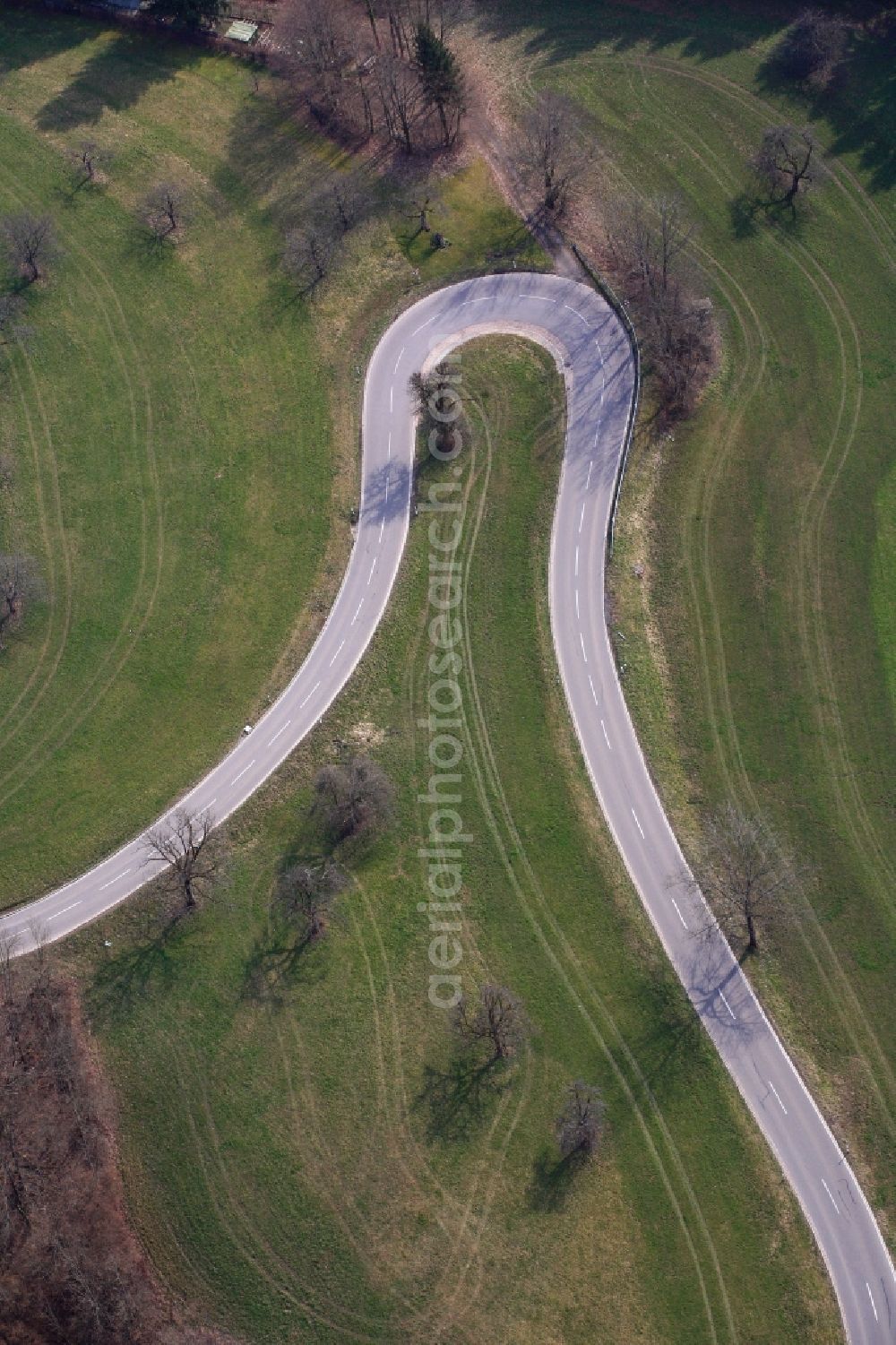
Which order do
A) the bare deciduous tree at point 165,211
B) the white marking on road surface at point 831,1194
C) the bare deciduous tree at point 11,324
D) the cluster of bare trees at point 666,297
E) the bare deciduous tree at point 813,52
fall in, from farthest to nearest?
the bare deciduous tree at point 813,52 < the bare deciduous tree at point 165,211 < the bare deciduous tree at point 11,324 < the cluster of bare trees at point 666,297 < the white marking on road surface at point 831,1194

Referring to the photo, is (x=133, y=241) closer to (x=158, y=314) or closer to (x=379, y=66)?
(x=158, y=314)

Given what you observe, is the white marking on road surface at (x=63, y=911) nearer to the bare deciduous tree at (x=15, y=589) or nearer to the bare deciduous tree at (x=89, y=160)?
the bare deciduous tree at (x=15, y=589)

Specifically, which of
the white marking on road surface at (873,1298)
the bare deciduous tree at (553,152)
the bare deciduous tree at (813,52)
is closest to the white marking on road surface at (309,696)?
the white marking on road surface at (873,1298)

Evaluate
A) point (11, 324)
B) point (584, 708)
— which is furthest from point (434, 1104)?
point (11, 324)

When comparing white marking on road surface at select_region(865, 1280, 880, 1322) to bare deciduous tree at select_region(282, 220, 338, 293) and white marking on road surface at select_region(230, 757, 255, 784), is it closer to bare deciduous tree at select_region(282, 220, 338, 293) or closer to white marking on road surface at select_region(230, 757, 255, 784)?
white marking on road surface at select_region(230, 757, 255, 784)

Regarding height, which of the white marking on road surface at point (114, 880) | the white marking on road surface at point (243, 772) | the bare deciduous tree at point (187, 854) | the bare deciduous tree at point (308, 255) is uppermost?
the bare deciduous tree at point (308, 255)

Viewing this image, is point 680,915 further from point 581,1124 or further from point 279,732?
point 279,732

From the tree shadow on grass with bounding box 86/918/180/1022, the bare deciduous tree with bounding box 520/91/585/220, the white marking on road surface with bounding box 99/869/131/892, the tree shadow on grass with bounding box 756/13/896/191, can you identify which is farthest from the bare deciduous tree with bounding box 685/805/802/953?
the tree shadow on grass with bounding box 756/13/896/191
